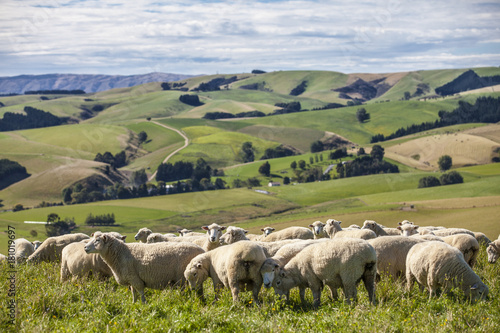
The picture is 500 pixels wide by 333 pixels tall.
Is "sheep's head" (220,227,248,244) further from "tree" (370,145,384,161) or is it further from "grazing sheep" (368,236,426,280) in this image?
"tree" (370,145,384,161)

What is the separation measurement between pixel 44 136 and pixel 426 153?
129 meters

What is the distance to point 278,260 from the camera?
13.1 meters

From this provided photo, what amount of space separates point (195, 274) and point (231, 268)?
3.43ft

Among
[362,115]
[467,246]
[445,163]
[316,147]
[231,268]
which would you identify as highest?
[362,115]

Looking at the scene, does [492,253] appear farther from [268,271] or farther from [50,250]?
[50,250]

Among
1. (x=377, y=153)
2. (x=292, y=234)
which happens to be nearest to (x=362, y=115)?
(x=377, y=153)

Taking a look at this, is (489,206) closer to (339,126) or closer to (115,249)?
(115,249)

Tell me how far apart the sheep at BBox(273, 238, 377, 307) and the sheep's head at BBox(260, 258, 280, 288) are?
1.58 feet

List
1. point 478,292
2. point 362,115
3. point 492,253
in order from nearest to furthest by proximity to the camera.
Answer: point 478,292
point 492,253
point 362,115

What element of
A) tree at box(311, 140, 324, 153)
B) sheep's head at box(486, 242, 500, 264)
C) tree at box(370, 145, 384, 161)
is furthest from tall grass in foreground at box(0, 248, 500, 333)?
tree at box(311, 140, 324, 153)

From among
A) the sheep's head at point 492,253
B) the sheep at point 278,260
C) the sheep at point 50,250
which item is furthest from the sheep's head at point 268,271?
the sheep at point 50,250

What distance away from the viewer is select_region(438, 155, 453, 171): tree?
115 m

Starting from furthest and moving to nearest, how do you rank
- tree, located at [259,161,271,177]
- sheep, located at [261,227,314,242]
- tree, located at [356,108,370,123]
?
1. tree, located at [356,108,370,123]
2. tree, located at [259,161,271,177]
3. sheep, located at [261,227,314,242]

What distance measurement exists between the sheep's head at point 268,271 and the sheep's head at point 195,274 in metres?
1.59
